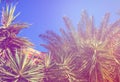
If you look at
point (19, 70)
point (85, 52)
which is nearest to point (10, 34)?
point (19, 70)

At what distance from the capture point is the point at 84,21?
14.5 meters

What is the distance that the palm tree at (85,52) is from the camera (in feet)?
40.7

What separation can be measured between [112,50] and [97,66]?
1.49 metres

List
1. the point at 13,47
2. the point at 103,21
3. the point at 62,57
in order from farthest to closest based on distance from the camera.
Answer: the point at 103,21
the point at 62,57
the point at 13,47

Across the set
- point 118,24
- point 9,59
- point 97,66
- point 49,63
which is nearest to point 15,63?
point 9,59

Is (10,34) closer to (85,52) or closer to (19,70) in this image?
(19,70)

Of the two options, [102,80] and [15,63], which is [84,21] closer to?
[102,80]

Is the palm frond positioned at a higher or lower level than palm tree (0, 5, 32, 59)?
lower

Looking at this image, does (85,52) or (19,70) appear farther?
(85,52)

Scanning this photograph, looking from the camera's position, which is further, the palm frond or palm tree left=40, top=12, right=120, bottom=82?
palm tree left=40, top=12, right=120, bottom=82

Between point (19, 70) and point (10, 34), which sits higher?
point (10, 34)

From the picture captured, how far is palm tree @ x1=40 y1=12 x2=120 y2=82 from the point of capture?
488 inches

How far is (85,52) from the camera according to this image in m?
12.7

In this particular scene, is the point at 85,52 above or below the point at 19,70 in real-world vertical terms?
above
